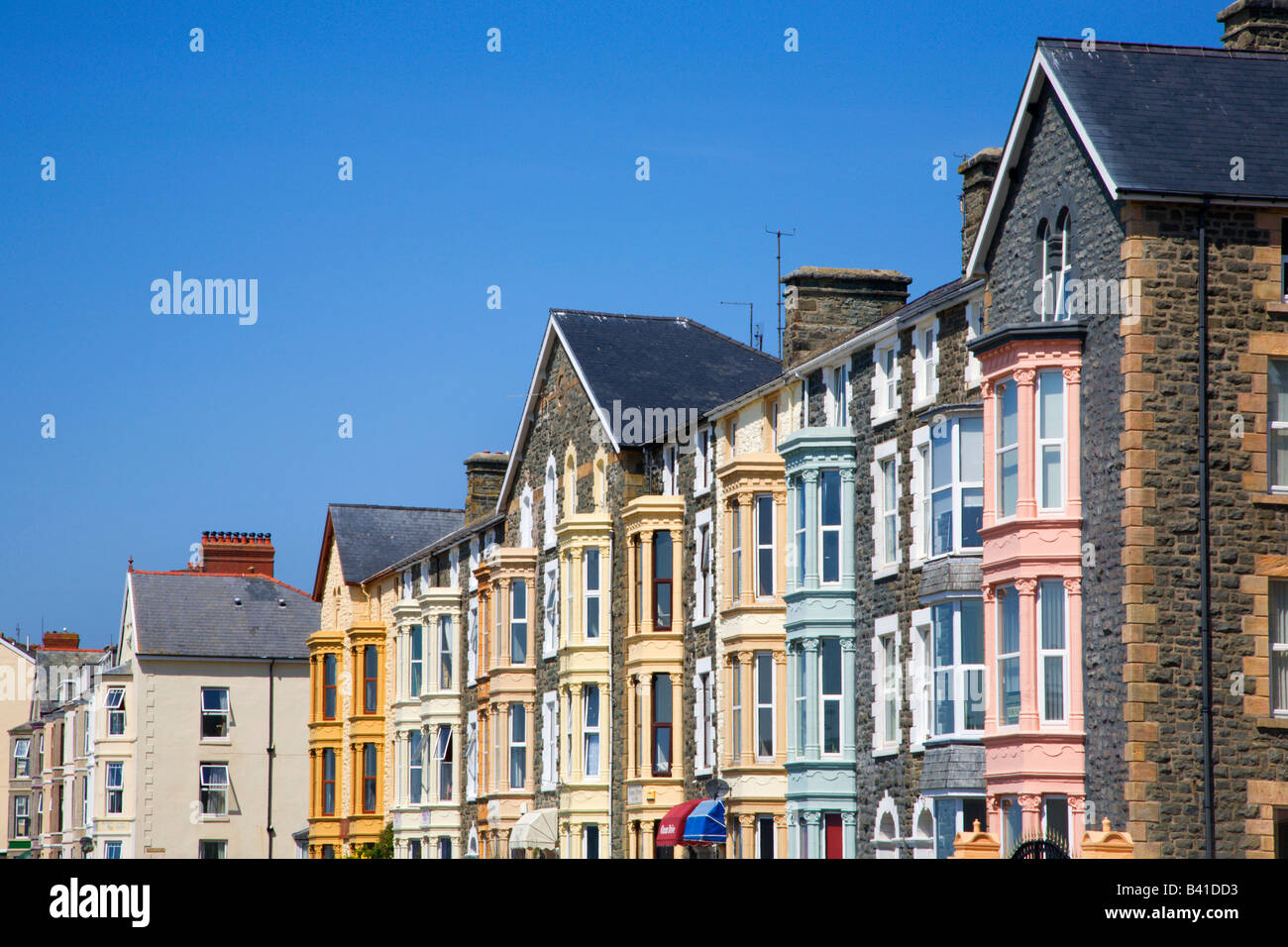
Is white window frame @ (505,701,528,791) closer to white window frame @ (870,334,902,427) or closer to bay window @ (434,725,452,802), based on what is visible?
bay window @ (434,725,452,802)

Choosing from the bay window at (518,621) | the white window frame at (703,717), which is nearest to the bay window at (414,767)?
the bay window at (518,621)

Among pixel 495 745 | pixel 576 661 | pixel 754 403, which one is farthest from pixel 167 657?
pixel 754 403

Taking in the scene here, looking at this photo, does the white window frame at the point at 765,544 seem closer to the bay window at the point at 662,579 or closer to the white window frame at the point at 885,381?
the white window frame at the point at 885,381

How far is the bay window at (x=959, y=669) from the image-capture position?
3016 cm

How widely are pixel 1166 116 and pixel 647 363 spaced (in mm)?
20336

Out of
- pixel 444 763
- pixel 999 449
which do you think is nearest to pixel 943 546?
pixel 999 449

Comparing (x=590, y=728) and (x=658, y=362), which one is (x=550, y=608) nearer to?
(x=590, y=728)

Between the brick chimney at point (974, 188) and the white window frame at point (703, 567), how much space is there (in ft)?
28.7

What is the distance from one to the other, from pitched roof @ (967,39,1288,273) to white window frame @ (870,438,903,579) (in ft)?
14.6

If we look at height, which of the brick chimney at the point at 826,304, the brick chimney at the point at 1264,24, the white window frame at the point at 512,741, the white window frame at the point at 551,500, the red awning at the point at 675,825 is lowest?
the red awning at the point at 675,825

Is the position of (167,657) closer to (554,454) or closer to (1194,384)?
(554,454)
